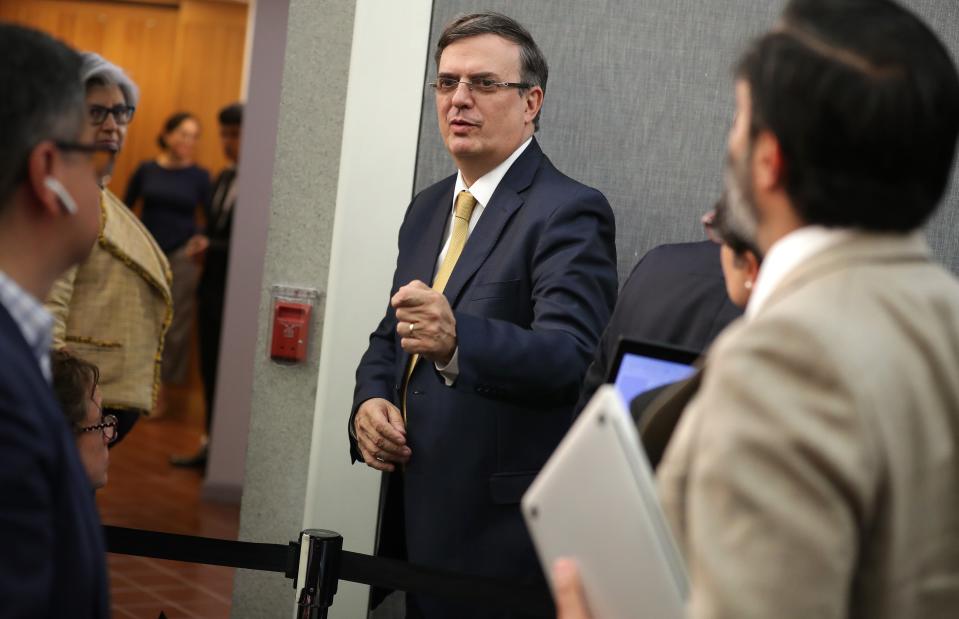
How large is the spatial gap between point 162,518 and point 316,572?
3.29m

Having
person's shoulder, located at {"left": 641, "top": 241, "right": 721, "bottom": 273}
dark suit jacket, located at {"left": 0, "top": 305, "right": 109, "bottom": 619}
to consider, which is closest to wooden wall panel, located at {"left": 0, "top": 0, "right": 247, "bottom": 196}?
person's shoulder, located at {"left": 641, "top": 241, "right": 721, "bottom": 273}

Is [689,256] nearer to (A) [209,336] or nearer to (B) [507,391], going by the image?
(B) [507,391]

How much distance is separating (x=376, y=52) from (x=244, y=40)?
680 centimetres

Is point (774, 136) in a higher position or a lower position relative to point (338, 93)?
lower

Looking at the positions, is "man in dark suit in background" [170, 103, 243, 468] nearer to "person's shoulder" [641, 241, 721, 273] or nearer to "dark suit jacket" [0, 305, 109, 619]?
"person's shoulder" [641, 241, 721, 273]

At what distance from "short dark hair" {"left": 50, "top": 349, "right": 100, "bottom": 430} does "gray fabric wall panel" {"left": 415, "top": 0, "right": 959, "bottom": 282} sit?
1429 millimetres

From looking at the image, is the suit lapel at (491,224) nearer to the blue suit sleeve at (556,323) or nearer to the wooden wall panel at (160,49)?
the blue suit sleeve at (556,323)

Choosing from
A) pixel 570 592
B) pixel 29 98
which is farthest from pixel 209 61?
pixel 570 592

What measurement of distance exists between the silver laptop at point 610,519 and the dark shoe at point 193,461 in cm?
589

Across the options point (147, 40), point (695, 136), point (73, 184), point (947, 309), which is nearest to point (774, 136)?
point (947, 309)

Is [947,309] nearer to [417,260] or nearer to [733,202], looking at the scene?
[733,202]

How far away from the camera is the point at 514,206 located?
2549mm

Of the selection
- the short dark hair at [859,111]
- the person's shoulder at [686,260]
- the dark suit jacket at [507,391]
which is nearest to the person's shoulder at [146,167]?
the dark suit jacket at [507,391]

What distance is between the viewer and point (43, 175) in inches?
52.3
